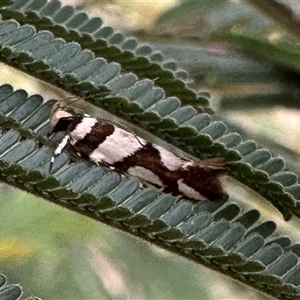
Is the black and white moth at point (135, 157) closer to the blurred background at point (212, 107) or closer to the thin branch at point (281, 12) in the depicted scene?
the blurred background at point (212, 107)

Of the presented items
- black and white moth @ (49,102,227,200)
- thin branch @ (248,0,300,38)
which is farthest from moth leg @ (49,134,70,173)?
thin branch @ (248,0,300,38)

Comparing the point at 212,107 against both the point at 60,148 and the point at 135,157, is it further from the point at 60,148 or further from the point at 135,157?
the point at 60,148

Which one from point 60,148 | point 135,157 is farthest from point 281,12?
point 60,148

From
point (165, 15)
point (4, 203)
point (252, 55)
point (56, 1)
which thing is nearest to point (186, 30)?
point (165, 15)

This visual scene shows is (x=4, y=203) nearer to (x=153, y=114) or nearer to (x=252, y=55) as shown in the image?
(x=153, y=114)

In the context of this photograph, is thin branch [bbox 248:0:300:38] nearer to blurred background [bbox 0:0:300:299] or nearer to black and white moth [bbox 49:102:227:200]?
blurred background [bbox 0:0:300:299]

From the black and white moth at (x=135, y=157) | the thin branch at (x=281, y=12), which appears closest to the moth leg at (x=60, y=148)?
the black and white moth at (x=135, y=157)
